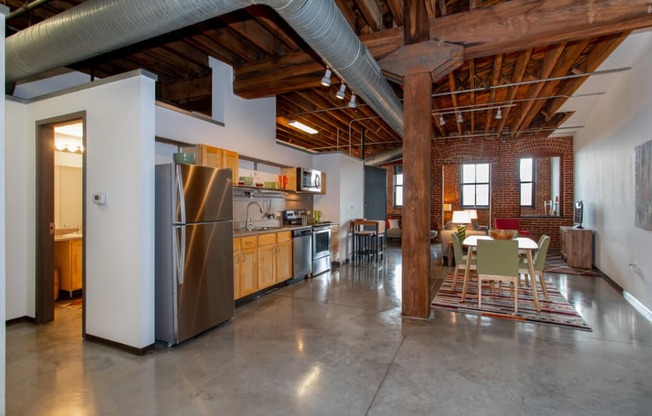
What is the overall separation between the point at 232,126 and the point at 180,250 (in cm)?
255

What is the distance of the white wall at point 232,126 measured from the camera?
410 cm

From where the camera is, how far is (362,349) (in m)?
3.01

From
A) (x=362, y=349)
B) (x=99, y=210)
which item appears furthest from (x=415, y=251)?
(x=99, y=210)

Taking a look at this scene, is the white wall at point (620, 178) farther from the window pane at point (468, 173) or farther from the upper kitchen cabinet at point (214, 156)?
the upper kitchen cabinet at point (214, 156)

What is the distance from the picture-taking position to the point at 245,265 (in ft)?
14.3

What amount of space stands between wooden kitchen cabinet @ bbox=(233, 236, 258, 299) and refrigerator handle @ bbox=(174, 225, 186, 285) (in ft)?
3.49

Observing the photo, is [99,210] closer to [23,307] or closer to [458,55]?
[23,307]

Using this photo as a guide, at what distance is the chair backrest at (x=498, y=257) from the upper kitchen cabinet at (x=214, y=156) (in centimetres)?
335

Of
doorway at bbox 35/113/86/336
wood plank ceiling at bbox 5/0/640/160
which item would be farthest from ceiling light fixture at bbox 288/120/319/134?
doorway at bbox 35/113/86/336

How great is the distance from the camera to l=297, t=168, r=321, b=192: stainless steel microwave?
6066 millimetres

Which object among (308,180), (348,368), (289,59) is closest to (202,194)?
(348,368)

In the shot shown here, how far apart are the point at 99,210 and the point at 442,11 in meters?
4.05

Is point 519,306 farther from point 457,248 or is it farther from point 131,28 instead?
point 131,28

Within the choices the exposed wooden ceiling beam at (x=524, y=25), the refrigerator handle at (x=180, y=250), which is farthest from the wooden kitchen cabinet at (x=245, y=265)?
the exposed wooden ceiling beam at (x=524, y=25)
